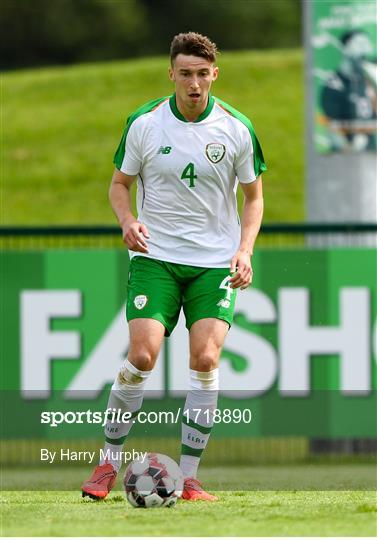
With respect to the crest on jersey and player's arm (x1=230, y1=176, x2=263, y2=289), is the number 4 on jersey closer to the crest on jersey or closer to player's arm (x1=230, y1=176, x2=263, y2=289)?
the crest on jersey

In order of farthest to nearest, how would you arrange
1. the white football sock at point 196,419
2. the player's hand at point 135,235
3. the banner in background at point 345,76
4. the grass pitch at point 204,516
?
the banner in background at point 345,76 < the white football sock at point 196,419 < the player's hand at point 135,235 < the grass pitch at point 204,516

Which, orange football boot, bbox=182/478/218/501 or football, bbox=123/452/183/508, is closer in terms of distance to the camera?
football, bbox=123/452/183/508

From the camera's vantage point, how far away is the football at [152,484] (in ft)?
24.9

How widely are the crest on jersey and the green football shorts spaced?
1.85ft

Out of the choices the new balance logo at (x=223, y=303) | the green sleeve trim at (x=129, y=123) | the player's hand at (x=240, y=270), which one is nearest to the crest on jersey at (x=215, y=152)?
the green sleeve trim at (x=129, y=123)

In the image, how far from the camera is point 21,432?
449 inches

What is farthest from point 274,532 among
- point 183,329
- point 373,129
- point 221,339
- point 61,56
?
point 61,56

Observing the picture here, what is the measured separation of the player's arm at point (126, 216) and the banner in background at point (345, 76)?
16.4ft

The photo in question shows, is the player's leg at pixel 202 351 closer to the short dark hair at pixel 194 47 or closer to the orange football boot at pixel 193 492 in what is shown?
the orange football boot at pixel 193 492

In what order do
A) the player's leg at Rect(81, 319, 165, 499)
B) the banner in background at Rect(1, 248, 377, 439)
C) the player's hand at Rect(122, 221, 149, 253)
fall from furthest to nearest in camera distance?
the banner in background at Rect(1, 248, 377, 439) → the player's leg at Rect(81, 319, 165, 499) → the player's hand at Rect(122, 221, 149, 253)

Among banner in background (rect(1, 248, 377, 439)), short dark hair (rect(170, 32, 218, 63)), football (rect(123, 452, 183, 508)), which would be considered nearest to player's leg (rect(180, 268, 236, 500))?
football (rect(123, 452, 183, 508))

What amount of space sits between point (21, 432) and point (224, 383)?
151cm

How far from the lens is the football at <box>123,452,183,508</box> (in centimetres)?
758

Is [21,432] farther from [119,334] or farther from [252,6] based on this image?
[252,6]
